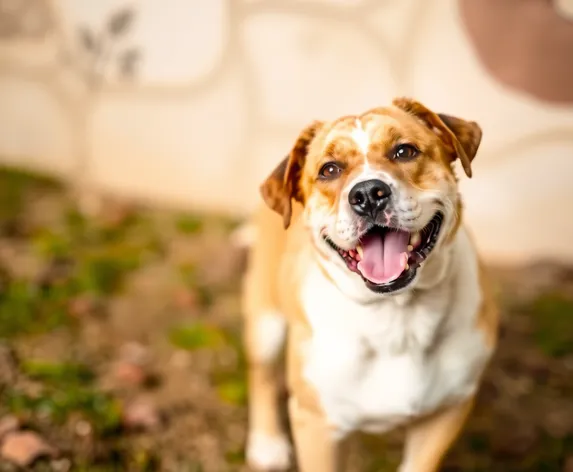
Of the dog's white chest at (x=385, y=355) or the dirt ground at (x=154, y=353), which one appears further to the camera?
the dirt ground at (x=154, y=353)

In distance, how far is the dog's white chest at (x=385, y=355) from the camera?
1085 millimetres

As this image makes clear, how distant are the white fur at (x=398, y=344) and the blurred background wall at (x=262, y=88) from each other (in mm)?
889

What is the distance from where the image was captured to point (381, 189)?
939mm

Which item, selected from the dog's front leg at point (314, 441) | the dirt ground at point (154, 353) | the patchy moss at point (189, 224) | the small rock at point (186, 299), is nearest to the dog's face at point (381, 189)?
the dog's front leg at point (314, 441)

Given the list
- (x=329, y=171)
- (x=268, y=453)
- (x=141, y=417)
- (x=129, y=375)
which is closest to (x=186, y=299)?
(x=129, y=375)

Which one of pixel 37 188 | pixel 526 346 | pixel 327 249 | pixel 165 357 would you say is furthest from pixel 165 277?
pixel 327 249

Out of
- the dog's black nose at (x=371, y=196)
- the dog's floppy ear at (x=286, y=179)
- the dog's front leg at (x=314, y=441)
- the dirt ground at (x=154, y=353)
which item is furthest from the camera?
the dirt ground at (x=154, y=353)

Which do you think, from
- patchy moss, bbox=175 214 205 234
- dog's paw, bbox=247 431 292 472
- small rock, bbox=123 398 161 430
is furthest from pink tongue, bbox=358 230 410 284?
patchy moss, bbox=175 214 205 234

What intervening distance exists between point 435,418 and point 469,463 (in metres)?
0.35

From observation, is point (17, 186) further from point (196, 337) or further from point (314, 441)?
point (314, 441)

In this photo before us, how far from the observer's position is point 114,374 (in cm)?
172

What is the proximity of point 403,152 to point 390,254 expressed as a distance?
0.14 meters

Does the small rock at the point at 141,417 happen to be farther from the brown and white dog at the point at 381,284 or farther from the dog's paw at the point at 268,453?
the brown and white dog at the point at 381,284

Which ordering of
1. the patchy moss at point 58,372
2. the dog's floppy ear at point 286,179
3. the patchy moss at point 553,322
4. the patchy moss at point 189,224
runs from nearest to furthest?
the dog's floppy ear at point 286,179
the patchy moss at point 58,372
the patchy moss at point 553,322
the patchy moss at point 189,224
